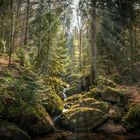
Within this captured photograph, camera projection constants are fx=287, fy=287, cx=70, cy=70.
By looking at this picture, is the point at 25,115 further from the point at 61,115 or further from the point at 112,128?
the point at 112,128

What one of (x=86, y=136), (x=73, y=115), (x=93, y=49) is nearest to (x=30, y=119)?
(x=86, y=136)

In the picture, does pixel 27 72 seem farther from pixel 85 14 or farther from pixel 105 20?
pixel 105 20

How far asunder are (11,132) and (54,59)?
1386 cm

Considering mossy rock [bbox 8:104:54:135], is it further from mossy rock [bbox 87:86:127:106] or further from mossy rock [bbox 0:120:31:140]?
mossy rock [bbox 87:86:127:106]

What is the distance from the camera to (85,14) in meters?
26.5

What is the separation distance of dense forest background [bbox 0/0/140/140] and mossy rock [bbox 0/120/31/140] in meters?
0.15

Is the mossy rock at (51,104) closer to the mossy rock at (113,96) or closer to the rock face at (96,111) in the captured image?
the rock face at (96,111)

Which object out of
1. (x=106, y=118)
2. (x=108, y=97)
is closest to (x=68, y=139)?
(x=106, y=118)

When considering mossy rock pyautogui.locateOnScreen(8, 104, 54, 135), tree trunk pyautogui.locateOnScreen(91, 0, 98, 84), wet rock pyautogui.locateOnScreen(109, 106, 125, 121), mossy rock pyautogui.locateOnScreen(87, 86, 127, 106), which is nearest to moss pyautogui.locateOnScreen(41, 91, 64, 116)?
mossy rock pyautogui.locateOnScreen(8, 104, 54, 135)

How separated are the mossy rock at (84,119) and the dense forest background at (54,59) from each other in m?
1.34

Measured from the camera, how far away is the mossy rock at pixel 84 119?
1673 cm

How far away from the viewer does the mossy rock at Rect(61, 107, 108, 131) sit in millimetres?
16734

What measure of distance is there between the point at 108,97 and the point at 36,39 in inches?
362

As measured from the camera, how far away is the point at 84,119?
16.8 metres
